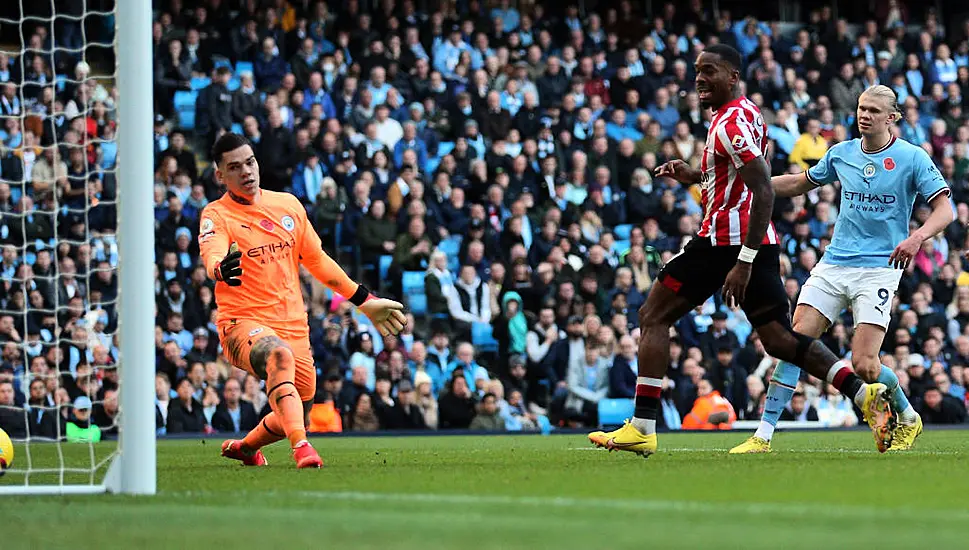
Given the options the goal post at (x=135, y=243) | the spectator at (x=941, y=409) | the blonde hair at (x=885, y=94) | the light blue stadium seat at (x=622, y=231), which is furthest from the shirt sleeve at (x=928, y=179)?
the light blue stadium seat at (x=622, y=231)

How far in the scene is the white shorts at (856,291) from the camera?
389 inches

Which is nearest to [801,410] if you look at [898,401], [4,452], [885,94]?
[898,401]

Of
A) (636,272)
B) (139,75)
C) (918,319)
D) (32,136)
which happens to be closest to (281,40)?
(32,136)

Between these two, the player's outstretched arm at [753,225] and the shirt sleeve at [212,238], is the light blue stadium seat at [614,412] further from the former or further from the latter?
the shirt sleeve at [212,238]

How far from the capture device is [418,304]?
60.0ft

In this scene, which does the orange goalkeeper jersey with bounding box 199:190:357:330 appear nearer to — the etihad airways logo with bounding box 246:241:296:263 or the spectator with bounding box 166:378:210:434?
the etihad airways logo with bounding box 246:241:296:263

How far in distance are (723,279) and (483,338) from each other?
952 cm

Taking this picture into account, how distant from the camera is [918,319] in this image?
19.1m

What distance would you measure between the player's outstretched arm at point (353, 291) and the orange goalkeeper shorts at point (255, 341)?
13.6 inches

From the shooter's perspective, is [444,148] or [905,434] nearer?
[905,434]

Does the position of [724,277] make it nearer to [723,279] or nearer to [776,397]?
[723,279]

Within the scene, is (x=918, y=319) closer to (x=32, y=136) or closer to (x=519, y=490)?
(x=32, y=136)

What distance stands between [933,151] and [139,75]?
17.4m

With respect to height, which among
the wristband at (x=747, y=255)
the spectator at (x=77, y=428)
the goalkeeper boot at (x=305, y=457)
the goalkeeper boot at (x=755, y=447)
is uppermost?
the wristband at (x=747, y=255)
